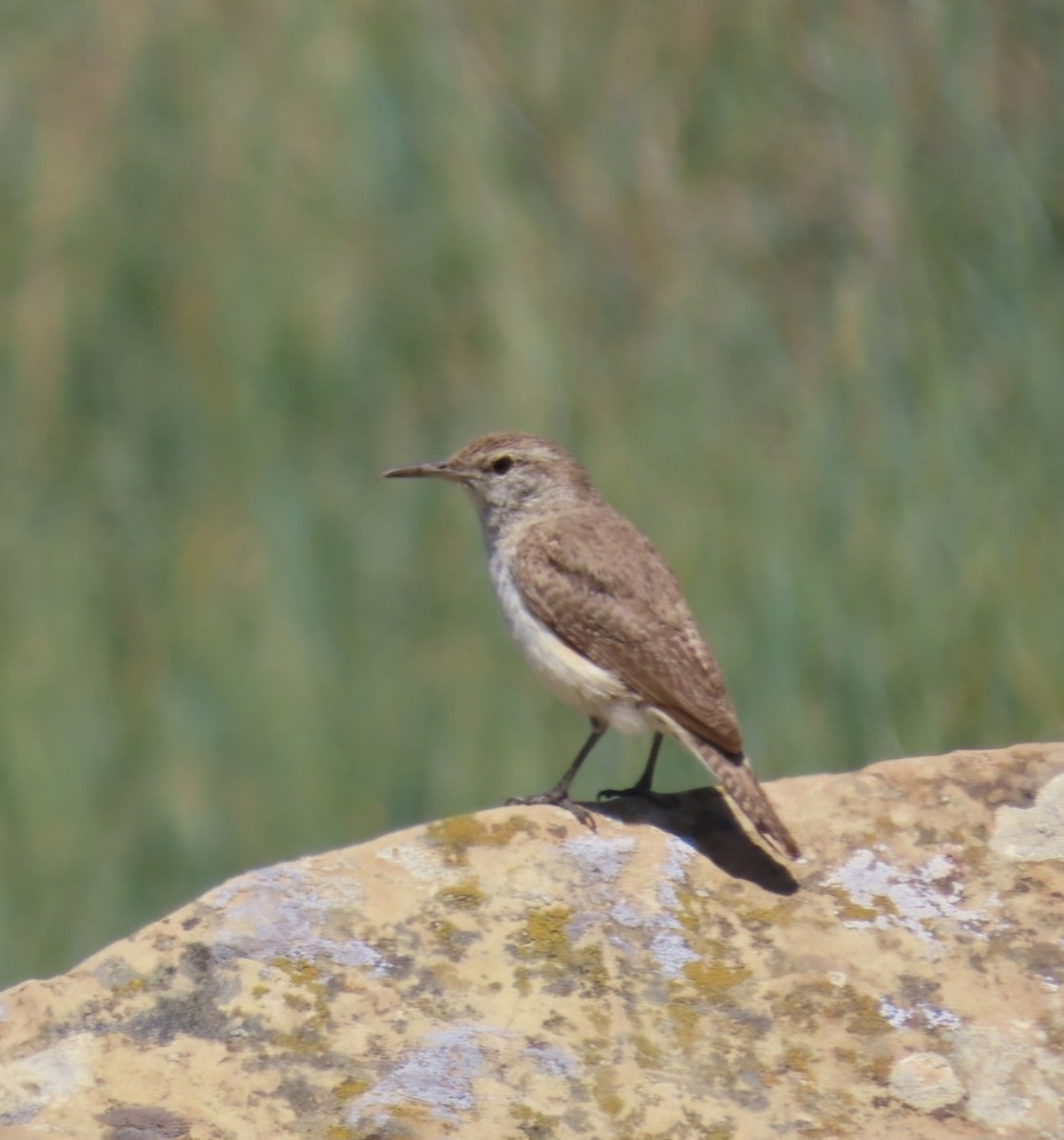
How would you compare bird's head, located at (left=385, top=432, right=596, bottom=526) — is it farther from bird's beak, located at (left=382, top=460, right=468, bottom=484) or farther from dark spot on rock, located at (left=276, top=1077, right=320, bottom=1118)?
dark spot on rock, located at (left=276, top=1077, right=320, bottom=1118)

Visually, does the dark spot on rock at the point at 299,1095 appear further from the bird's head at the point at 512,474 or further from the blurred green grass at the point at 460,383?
the blurred green grass at the point at 460,383

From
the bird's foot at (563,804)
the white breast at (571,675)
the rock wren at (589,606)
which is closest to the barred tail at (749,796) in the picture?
the rock wren at (589,606)

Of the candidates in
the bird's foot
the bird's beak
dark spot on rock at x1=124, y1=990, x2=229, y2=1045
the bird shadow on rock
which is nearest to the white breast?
the bird's foot

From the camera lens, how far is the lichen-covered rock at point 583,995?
3.72 meters

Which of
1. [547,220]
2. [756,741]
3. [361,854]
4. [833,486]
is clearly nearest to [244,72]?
[547,220]

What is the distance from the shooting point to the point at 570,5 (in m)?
8.75

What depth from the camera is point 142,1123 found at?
3590 millimetres

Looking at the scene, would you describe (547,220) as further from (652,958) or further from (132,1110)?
(132,1110)

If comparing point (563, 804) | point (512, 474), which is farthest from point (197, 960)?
point (512, 474)

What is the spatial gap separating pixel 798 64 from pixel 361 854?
535 cm

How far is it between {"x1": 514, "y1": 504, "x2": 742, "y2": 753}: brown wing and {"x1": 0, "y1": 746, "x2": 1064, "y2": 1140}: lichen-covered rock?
0.97 meters

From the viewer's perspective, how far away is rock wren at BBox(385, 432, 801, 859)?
18.9 ft

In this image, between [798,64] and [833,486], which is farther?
[798,64]

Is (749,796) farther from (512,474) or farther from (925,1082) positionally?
(512,474)
